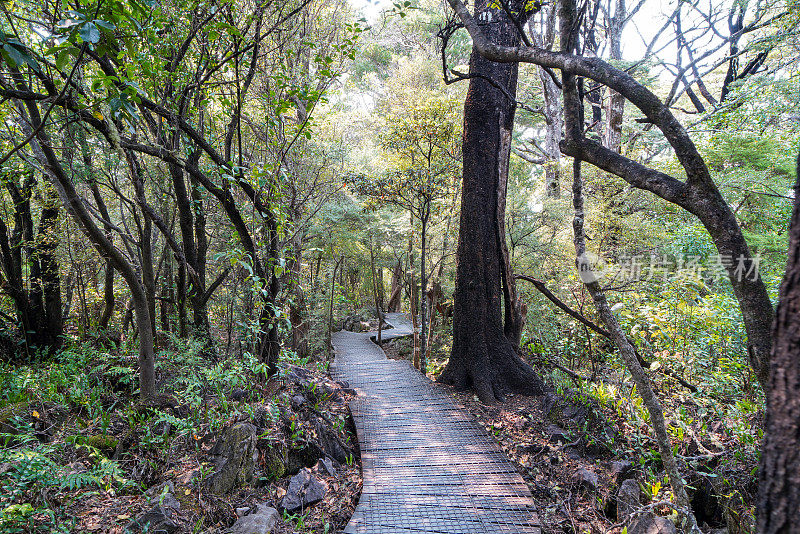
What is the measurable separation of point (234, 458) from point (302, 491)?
64 cm

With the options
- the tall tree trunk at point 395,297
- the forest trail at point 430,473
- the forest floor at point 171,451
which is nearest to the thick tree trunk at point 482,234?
the forest trail at point 430,473

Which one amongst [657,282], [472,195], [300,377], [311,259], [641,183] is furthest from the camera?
[311,259]

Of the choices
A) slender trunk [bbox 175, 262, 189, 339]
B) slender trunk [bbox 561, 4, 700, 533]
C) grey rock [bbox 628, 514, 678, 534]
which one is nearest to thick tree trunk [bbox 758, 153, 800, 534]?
slender trunk [bbox 561, 4, 700, 533]

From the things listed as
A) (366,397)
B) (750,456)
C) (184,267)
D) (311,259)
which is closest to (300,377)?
(366,397)

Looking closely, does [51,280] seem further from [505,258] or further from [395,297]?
[395,297]

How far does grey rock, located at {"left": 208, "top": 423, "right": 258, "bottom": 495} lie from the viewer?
125 inches

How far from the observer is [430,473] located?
355 cm

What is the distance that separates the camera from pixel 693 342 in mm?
4254

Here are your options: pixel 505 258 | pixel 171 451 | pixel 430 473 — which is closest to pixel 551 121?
pixel 505 258

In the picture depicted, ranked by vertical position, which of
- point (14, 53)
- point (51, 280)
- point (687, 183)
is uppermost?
point (14, 53)

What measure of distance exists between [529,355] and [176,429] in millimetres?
4894

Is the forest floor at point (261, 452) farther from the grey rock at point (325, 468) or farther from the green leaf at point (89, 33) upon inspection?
the green leaf at point (89, 33)

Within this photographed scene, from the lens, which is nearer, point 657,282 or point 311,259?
point 657,282

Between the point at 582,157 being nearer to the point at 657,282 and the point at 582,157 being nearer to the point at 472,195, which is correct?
the point at 472,195
